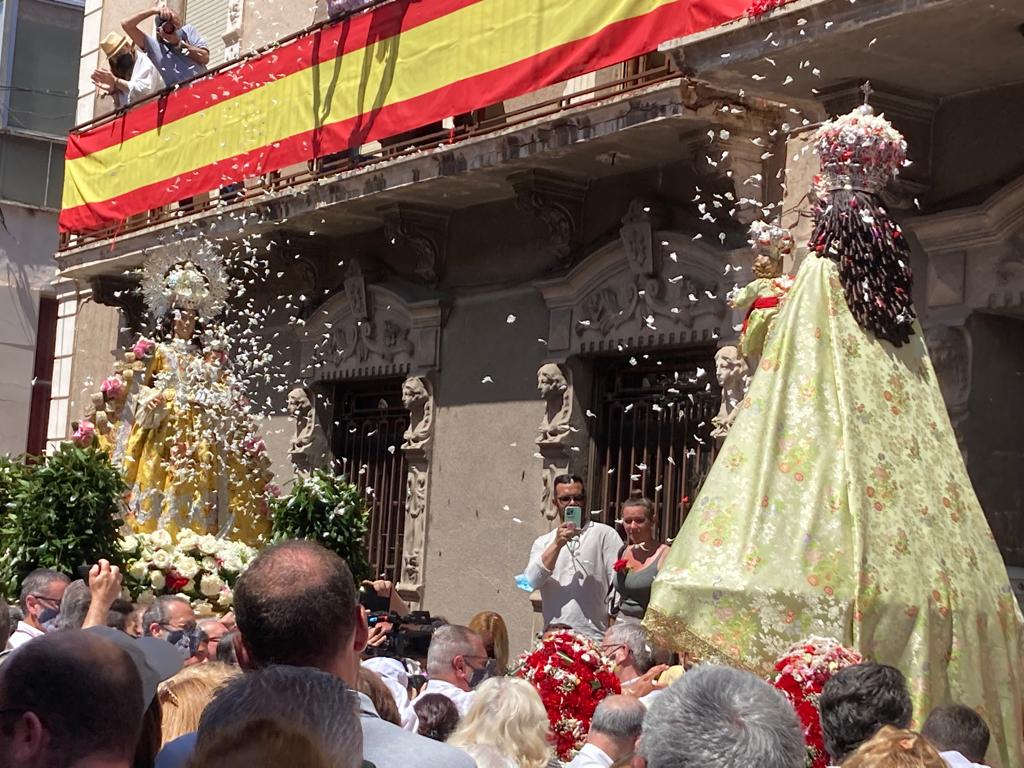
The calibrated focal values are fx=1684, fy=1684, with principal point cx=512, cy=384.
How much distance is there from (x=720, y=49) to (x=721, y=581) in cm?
327

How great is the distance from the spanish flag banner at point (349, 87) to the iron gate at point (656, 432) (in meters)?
1.85

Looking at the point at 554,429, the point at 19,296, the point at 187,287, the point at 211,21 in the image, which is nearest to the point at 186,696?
the point at 187,287

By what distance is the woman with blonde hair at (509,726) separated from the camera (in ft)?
14.4

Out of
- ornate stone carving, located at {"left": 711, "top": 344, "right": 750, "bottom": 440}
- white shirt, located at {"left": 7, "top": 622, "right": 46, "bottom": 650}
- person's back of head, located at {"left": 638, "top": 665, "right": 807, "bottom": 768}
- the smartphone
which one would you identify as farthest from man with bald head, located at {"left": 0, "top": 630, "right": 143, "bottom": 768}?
ornate stone carving, located at {"left": 711, "top": 344, "right": 750, "bottom": 440}

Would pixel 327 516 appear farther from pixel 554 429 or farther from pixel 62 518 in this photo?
pixel 554 429

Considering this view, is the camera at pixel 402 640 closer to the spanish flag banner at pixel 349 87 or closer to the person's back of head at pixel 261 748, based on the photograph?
the spanish flag banner at pixel 349 87

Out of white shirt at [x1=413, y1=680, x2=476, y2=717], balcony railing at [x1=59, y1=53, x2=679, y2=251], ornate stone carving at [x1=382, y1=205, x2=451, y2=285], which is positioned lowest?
white shirt at [x1=413, y1=680, x2=476, y2=717]

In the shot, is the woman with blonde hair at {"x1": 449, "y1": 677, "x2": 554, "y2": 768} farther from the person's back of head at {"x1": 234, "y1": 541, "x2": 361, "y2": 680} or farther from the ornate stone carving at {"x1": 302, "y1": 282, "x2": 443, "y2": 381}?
the ornate stone carving at {"x1": 302, "y1": 282, "x2": 443, "y2": 381}

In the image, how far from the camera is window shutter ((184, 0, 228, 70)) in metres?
15.7

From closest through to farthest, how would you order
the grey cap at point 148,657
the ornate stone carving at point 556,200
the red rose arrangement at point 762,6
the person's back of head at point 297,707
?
the person's back of head at point 297,707, the grey cap at point 148,657, the red rose arrangement at point 762,6, the ornate stone carving at point 556,200

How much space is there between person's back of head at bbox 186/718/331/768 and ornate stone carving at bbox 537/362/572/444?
8.64 m

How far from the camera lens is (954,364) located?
795 centimetres

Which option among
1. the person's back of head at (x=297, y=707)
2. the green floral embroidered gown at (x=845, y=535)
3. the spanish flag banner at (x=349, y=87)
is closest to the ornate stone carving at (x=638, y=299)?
the spanish flag banner at (x=349, y=87)

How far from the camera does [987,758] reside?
4973mm
